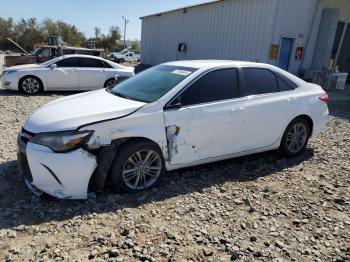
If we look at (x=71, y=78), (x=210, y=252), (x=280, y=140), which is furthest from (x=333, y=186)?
(x=71, y=78)

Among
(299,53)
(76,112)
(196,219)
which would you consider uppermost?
(299,53)

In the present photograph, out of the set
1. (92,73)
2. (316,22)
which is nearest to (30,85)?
(92,73)

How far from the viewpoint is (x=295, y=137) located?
5.29 m

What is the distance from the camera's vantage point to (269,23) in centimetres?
1306

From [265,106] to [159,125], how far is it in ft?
5.61

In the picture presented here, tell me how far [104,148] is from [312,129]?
3.56m

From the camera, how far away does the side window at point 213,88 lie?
4125mm

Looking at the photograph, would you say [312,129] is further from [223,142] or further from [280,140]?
[223,142]

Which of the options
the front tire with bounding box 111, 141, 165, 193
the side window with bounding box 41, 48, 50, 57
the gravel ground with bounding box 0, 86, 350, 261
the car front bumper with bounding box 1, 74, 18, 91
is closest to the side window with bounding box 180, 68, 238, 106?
the front tire with bounding box 111, 141, 165, 193

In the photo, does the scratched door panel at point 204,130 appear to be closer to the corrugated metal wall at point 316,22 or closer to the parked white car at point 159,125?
the parked white car at point 159,125

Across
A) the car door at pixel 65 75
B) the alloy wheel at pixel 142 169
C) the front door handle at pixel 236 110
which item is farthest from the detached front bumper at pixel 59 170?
the car door at pixel 65 75

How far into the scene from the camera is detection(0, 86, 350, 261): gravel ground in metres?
2.97

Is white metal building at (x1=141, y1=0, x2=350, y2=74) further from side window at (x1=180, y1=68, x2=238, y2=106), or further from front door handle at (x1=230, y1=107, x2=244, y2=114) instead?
front door handle at (x1=230, y1=107, x2=244, y2=114)

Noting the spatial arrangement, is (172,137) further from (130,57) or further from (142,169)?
(130,57)
